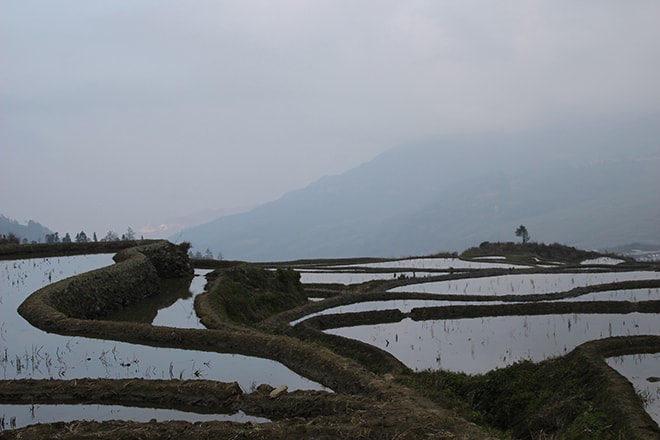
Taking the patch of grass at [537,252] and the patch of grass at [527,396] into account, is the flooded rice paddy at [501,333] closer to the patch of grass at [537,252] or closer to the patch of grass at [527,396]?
the patch of grass at [527,396]

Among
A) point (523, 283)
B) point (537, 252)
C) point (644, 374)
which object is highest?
point (537, 252)

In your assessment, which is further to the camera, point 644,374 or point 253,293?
point 253,293

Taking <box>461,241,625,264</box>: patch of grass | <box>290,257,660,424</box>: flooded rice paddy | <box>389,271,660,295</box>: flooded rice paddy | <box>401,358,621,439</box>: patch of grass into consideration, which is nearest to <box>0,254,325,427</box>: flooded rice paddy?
<box>401,358,621,439</box>: patch of grass

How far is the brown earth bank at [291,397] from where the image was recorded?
563cm

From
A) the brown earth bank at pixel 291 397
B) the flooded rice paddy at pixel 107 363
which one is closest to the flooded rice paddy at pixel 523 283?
the brown earth bank at pixel 291 397

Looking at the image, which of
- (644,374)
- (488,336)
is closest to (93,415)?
(644,374)

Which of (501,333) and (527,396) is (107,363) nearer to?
(527,396)

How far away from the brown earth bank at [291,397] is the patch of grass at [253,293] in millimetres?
3764

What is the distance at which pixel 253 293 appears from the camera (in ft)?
62.2

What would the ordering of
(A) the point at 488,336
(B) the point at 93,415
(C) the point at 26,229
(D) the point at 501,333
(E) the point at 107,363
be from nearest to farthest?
1. (B) the point at 93,415
2. (E) the point at 107,363
3. (A) the point at 488,336
4. (D) the point at 501,333
5. (C) the point at 26,229

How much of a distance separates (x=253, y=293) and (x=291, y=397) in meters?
12.1

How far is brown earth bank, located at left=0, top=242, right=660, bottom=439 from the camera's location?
563 centimetres

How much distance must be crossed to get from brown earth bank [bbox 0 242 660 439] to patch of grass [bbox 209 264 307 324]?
3764 millimetres

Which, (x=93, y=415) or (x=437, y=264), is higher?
(x=437, y=264)
